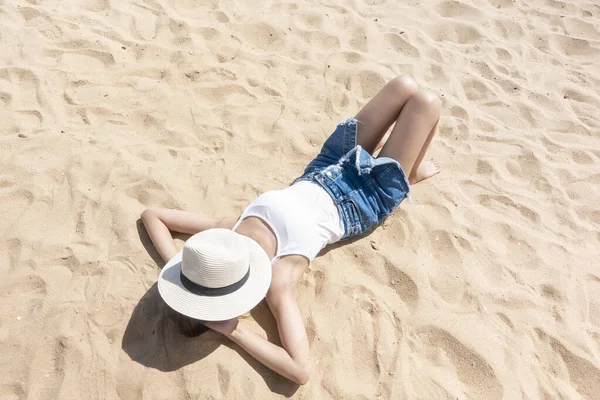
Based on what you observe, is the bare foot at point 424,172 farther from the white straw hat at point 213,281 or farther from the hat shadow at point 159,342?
the hat shadow at point 159,342

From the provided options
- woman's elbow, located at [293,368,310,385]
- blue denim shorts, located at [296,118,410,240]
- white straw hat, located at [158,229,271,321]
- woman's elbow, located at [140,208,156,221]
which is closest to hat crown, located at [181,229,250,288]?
white straw hat, located at [158,229,271,321]

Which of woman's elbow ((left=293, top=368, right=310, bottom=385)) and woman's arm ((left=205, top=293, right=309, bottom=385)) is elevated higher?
woman's arm ((left=205, top=293, right=309, bottom=385))

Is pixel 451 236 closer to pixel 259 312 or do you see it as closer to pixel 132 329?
pixel 259 312

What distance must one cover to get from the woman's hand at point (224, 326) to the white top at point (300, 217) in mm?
389

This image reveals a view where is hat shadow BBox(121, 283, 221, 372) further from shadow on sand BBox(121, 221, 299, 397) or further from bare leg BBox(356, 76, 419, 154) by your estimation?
bare leg BBox(356, 76, 419, 154)

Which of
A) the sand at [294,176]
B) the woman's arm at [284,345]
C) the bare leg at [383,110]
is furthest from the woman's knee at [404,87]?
the woman's arm at [284,345]

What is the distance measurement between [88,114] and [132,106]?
312 mm

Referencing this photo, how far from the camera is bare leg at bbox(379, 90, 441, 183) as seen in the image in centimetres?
317

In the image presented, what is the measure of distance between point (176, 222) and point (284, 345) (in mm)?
940

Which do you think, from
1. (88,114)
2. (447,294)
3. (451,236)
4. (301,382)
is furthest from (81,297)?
(451,236)

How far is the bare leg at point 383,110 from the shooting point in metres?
3.24

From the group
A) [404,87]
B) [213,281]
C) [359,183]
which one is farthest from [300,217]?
[404,87]

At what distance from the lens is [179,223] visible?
2838mm

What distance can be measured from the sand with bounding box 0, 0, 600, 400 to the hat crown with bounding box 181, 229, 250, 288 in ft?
1.74
